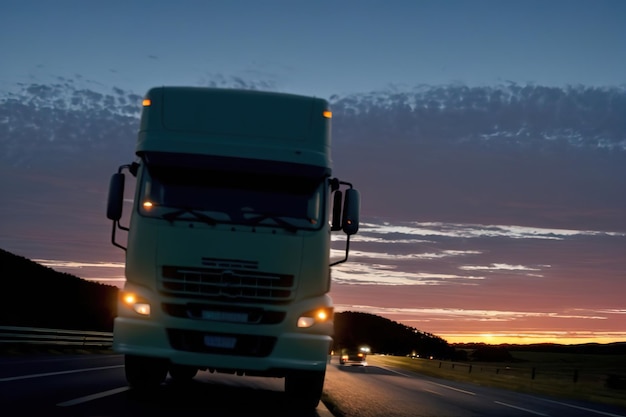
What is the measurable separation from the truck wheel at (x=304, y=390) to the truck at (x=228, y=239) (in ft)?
1.50

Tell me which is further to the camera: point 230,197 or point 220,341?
point 230,197

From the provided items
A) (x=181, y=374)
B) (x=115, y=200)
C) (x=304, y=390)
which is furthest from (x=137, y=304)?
(x=181, y=374)

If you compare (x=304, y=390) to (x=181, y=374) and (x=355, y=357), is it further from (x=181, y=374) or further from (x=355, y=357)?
(x=355, y=357)

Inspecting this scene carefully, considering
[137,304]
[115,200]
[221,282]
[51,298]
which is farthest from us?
[51,298]

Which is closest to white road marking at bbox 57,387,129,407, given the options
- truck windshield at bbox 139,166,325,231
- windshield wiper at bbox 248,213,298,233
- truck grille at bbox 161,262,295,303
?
truck grille at bbox 161,262,295,303

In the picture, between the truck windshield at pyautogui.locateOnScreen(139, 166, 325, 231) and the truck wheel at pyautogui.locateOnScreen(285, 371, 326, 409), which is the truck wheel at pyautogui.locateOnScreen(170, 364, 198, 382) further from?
the truck windshield at pyautogui.locateOnScreen(139, 166, 325, 231)

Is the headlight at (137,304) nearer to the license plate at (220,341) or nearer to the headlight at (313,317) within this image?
the license plate at (220,341)

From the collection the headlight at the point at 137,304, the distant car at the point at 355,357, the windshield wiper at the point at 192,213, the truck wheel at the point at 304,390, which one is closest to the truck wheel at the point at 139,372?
the headlight at the point at 137,304

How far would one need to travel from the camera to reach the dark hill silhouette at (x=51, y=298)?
60.5 metres

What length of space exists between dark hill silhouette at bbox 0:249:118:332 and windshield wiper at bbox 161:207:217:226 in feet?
140

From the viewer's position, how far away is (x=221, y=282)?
1005cm

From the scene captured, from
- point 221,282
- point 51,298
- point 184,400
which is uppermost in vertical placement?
point 221,282

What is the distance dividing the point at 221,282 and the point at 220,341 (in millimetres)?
746

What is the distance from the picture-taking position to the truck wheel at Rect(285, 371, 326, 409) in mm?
11477
